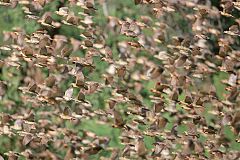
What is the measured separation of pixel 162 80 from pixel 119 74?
1.07ft

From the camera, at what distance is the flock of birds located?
170 inches

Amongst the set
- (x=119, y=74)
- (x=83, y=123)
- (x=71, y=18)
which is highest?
(x=71, y=18)

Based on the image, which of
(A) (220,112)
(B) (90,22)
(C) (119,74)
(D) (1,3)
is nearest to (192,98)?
(A) (220,112)

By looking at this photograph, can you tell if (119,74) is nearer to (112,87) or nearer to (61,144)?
(112,87)

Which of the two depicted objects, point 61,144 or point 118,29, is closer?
point 61,144

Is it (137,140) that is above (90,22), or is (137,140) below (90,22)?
below

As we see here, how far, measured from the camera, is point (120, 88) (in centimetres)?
470

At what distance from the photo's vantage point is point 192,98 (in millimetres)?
4590

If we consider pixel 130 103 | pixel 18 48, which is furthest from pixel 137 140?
pixel 18 48

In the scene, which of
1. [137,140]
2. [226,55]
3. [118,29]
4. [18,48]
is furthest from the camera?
[118,29]

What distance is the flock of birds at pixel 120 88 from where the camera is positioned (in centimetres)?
433

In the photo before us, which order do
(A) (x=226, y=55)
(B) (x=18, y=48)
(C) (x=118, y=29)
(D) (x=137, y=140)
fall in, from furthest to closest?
(C) (x=118, y=29) → (A) (x=226, y=55) → (B) (x=18, y=48) → (D) (x=137, y=140)

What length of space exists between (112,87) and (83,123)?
32cm

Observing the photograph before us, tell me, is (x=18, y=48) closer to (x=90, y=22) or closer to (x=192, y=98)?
(x=90, y=22)
